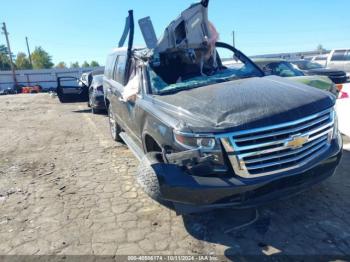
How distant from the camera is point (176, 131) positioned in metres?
3.01

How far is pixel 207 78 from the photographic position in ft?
14.5

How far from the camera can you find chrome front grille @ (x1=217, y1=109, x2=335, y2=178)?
279 cm

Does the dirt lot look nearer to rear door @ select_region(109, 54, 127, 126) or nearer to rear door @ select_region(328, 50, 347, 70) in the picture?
rear door @ select_region(109, 54, 127, 126)

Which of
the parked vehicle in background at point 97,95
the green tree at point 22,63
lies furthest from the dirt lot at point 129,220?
the green tree at point 22,63

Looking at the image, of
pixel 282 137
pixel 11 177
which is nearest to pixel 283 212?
pixel 282 137

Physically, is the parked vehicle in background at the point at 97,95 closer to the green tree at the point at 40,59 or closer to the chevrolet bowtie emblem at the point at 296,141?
the chevrolet bowtie emblem at the point at 296,141

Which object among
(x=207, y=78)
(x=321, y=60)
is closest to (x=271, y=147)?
(x=207, y=78)

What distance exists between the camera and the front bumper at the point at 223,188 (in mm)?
2750

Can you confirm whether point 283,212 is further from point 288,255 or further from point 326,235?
point 288,255

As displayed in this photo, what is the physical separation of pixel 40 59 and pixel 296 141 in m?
96.2

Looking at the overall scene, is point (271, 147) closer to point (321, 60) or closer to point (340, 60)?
point (340, 60)

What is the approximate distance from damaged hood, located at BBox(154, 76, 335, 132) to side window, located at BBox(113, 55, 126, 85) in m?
1.89

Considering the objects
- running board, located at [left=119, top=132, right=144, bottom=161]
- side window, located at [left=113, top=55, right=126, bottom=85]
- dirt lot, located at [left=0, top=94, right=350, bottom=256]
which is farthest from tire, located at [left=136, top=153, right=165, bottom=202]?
→ side window, located at [left=113, top=55, right=126, bottom=85]

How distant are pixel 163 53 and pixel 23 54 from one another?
99899mm
